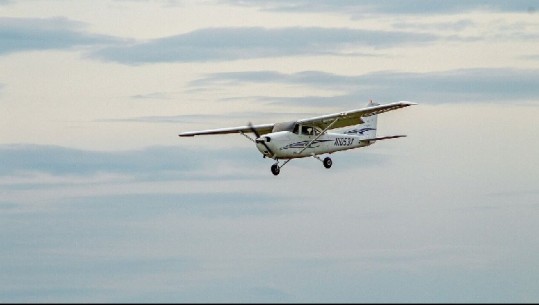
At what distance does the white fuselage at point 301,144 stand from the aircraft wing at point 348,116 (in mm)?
814

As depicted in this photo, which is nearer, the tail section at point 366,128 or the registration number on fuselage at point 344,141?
the registration number on fuselage at point 344,141

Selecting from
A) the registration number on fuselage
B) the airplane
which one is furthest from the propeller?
the registration number on fuselage

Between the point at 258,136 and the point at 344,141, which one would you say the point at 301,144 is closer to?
the point at 258,136

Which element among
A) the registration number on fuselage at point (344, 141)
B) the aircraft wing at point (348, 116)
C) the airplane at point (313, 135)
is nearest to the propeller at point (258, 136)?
the airplane at point (313, 135)

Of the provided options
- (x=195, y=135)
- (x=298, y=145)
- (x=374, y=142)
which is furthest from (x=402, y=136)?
(x=195, y=135)

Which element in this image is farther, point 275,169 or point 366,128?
point 366,128

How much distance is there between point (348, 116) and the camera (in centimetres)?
6366

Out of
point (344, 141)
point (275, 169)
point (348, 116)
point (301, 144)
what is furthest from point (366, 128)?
point (275, 169)

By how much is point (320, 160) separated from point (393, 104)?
6537 mm

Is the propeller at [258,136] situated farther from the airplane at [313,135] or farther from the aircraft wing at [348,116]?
the aircraft wing at [348,116]

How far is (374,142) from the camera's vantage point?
68125mm

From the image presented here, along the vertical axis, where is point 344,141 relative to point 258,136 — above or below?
above

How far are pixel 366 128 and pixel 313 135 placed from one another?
6.77m

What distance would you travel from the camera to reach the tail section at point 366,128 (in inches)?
2650
